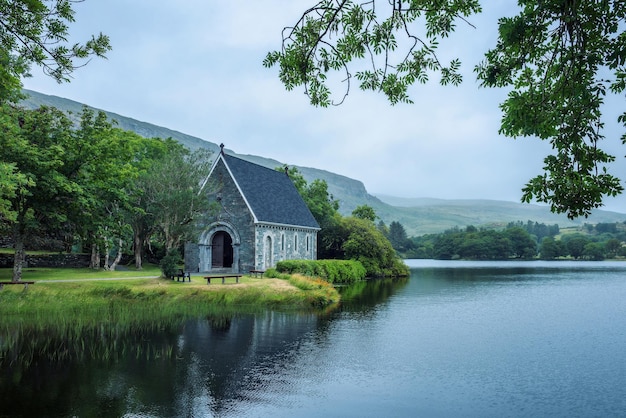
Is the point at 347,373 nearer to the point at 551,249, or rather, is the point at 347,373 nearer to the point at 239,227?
the point at 239,227

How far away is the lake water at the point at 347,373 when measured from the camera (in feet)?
34.2

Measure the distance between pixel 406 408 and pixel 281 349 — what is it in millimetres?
6099

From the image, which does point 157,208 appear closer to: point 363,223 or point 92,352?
point 92,352

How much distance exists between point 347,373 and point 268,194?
97.7 ft

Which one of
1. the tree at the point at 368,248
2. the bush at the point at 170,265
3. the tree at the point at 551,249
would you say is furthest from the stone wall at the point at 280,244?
the tree at the point at 551,249

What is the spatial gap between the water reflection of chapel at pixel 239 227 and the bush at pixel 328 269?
2298 mm

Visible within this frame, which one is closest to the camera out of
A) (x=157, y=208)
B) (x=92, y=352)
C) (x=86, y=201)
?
(x=92, y=352)

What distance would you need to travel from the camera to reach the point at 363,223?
2226 inches

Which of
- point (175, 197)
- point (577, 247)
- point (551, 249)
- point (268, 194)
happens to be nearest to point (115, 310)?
point (175, 197)

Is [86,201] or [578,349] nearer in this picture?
[578,349]

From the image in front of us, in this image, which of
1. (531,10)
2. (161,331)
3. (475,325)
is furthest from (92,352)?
(475,325)

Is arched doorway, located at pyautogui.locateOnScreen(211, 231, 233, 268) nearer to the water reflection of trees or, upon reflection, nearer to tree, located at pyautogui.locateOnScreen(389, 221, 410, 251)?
the water reflection of trees

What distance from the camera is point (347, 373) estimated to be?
13.1 metres

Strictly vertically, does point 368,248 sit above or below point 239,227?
below
